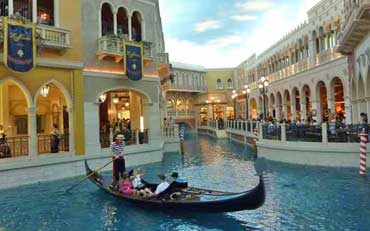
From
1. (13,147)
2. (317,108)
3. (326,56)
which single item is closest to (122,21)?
(13,147)

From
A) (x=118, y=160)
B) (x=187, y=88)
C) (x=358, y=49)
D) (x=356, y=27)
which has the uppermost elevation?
(x=187, y=88)

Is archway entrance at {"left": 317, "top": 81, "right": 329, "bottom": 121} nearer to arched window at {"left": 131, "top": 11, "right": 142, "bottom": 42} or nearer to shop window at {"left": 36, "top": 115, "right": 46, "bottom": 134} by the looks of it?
arched window at {"left": 131, "top": 11, "right": 142, "bottom": 42}

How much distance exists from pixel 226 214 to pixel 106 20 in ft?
28.9

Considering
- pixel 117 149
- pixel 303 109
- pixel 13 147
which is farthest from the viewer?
pixel 303 109

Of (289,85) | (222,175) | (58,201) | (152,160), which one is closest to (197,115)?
(289,85)

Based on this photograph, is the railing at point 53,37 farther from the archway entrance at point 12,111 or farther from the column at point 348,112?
the column at point 348,112

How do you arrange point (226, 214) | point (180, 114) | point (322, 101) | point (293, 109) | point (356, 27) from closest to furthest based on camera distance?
point (226, 214)
point (356, 27)
point (322, 101)
point (293, 109)
point (180, 114)

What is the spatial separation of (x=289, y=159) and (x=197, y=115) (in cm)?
2611

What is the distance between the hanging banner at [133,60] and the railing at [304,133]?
5408mm

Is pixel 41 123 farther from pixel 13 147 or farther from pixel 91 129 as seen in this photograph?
pixel 13 147

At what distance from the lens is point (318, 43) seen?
17875 millimetres

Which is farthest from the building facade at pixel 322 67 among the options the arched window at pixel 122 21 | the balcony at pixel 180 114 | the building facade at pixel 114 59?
the balcony at pixel 180 114

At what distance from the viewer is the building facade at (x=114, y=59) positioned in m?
11.4

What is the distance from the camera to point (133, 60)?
12109 mm
